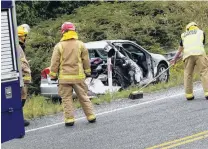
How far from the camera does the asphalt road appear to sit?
7.37 m

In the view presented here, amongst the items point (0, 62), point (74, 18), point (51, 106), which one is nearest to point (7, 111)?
point (0, 62)

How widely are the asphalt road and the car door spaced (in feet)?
10.1

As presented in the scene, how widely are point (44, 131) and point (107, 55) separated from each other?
4.49 meters

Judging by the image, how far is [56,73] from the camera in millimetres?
9031

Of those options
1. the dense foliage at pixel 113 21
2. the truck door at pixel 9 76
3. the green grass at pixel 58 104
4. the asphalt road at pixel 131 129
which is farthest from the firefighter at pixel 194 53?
the dense foliage at pixel 113 21

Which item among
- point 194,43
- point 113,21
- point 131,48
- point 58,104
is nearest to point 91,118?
point 58,104

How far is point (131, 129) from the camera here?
8258 millimetres

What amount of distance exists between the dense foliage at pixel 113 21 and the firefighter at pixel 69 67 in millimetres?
7290

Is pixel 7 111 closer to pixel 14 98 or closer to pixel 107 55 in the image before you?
pixel 14 98

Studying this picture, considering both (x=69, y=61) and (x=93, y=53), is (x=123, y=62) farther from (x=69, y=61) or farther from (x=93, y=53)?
(x=69, y=61)

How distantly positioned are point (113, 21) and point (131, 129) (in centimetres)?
1296

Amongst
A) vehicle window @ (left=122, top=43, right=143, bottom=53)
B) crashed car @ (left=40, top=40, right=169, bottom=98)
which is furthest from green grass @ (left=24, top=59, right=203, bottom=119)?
vehicle window @ (left=122, top=43, right=143, bottom=53)

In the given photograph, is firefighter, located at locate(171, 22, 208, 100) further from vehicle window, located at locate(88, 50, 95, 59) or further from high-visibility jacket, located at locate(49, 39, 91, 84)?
vehicle window, located at locate(88, 50, 95, 59)

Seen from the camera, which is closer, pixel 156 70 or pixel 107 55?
pixel 107 55
